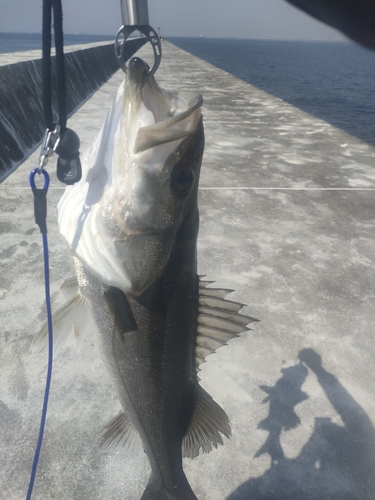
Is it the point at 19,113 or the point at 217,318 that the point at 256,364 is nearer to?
the point at 217,318

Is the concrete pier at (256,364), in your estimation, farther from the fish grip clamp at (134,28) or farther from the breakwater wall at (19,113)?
the fish grip clamp at (134,28)

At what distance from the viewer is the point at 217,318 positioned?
1.94 m

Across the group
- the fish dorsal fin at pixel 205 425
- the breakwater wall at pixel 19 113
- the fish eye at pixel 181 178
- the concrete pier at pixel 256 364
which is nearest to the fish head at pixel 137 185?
the fish eye at pixel 181 178

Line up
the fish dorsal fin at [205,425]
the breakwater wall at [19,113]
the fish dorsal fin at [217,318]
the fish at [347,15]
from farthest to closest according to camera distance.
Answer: the breakwater wall at [19,113], the fish dorsal fin at [205,425], the fish dorsal fin at [217,318], the fish at [347,15]

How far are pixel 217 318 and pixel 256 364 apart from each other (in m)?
1.23

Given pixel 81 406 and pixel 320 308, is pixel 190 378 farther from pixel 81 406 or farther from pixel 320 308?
pixel 320 308

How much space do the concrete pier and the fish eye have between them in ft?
5.82

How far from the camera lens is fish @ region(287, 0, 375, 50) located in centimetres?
96

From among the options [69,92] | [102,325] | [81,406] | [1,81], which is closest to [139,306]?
[102,325]

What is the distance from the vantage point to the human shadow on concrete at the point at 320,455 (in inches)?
87.2

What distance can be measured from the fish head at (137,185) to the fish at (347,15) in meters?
0.56

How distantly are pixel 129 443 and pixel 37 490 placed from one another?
1.97ft


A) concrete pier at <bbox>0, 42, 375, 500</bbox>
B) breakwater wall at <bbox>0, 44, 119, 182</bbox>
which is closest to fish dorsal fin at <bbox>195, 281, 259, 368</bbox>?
concrete pier at <bbox>0, 42, 375, 500</bbox>

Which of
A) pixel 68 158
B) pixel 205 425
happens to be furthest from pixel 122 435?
pixel 68 158
